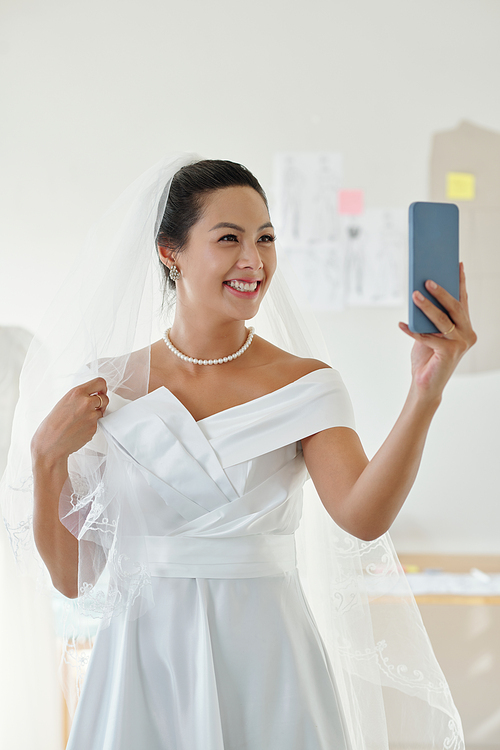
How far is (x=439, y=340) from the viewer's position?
Result: 0.87 metres

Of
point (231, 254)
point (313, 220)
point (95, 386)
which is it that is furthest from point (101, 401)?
point (313, 220)

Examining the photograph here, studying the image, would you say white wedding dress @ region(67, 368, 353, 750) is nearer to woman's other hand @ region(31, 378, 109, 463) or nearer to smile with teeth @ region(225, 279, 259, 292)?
woman's other hand @ region(31, 378, 109, 463)

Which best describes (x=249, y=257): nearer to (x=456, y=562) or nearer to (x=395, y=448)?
(x=395, y=448)

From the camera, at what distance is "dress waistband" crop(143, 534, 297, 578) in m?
1.14

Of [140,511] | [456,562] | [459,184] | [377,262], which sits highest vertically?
[459,184]

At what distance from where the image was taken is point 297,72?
2904 millimetres

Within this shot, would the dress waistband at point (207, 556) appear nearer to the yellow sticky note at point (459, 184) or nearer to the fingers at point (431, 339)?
the fingers at point (431, 339)

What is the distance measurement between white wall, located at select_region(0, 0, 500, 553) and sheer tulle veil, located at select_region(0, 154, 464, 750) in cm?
152

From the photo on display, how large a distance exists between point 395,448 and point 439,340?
0.17 meters

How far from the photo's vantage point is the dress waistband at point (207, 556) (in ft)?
3.75

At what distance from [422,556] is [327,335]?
1049mm

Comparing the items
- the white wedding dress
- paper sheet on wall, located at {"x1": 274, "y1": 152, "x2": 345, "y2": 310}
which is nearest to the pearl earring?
the white wedding dress

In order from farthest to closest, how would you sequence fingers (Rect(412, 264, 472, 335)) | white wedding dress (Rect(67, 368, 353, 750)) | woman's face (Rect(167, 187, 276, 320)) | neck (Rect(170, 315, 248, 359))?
neck (Rect(170, 315, 248, 359)) → woman's face (Rect(167, 187, 276, 320)) → white wedding dress (Rect(67, 368, 353, 750)) → fingers (Rect(412, 264, 472, 335))

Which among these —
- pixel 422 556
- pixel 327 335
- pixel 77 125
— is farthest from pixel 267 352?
pixel 77 125
